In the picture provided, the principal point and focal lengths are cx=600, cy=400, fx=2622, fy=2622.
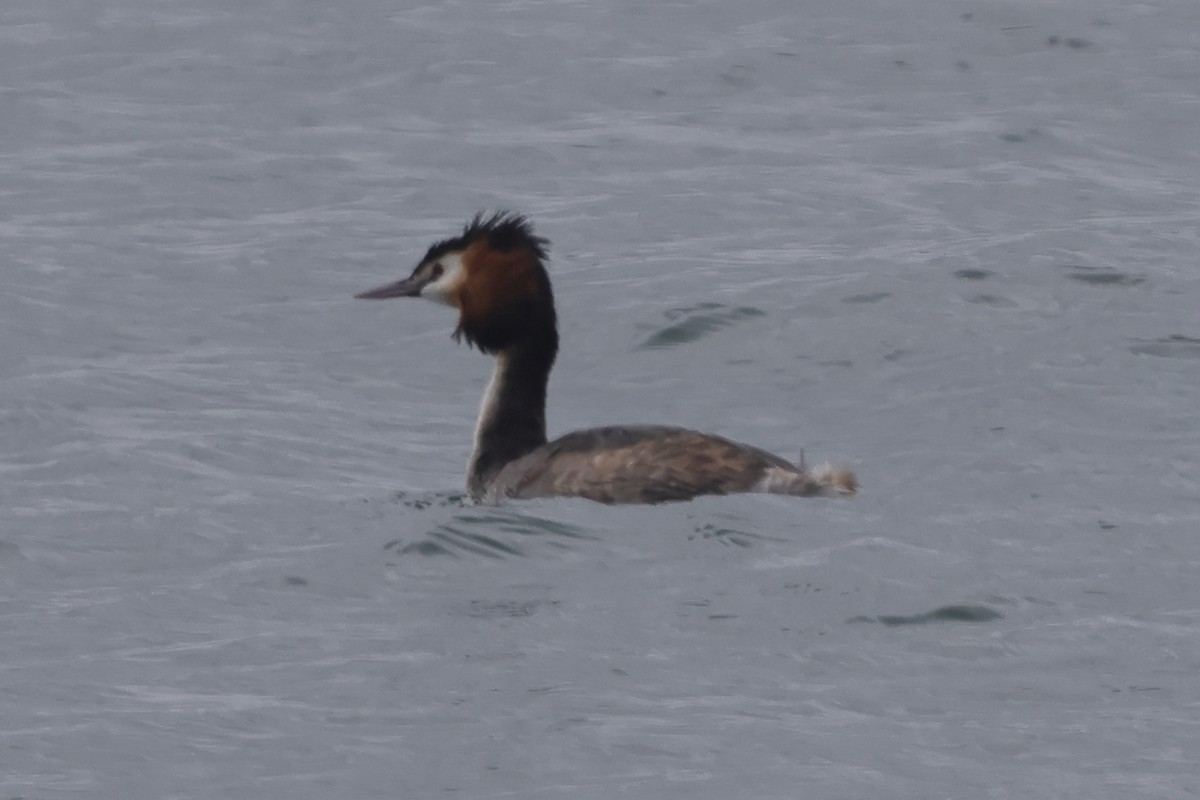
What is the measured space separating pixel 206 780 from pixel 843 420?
18.3ft

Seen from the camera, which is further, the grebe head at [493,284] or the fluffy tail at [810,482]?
the grebe head at [493,284]

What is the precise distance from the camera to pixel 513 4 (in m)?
24.8

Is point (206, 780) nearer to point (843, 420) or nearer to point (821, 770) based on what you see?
point (821, 770)

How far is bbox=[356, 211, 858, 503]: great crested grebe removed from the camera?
34.7 feet

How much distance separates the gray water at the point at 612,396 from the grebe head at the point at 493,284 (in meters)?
0.78

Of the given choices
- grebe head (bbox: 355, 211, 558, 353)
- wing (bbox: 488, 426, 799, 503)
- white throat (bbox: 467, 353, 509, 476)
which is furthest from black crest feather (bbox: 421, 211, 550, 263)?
wing (bbox: 488, 426, 799, 503)

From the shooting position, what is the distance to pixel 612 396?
43.9ft

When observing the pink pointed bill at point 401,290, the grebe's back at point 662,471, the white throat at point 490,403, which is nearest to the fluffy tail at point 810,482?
the grebe's back at point 662,471

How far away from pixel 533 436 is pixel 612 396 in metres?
1.77

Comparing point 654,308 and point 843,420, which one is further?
point 654,308

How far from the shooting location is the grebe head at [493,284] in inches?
458

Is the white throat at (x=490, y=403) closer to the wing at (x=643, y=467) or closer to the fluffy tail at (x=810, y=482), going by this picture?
the wing at (x=643, y=467)

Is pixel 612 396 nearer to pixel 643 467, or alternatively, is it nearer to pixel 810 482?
pixel 643 467

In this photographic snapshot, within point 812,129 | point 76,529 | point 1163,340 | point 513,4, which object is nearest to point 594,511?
point 76,529
